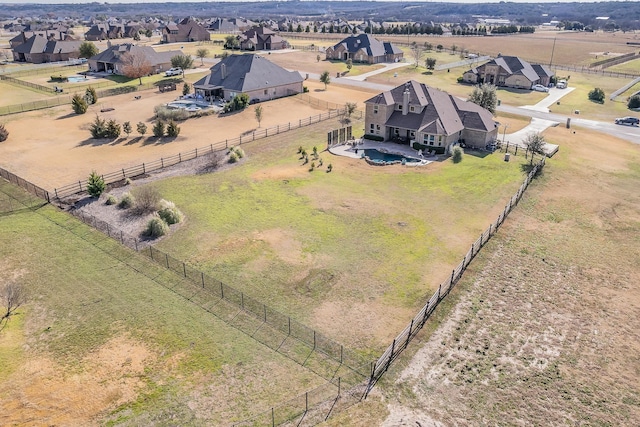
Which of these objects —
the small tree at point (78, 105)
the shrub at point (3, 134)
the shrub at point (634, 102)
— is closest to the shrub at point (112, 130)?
A: the shrub at point (3, 134)

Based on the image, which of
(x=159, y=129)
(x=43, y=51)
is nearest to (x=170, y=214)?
(x=159, y=129)

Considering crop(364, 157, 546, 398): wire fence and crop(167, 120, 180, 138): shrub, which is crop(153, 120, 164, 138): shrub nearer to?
crop(167, 120, 180, 138): shrub

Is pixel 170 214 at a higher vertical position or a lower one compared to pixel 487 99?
lower

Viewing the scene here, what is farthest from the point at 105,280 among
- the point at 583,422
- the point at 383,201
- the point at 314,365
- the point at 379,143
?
the point at 379,143

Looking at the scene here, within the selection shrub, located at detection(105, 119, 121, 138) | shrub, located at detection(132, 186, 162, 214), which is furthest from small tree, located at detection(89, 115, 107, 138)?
shrub, located at detection(132, 186, 162, 214)

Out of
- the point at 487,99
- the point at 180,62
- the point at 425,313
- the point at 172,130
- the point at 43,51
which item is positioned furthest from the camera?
the point at 43,51

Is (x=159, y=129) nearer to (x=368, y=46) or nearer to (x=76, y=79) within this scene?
(x=76, y=79)

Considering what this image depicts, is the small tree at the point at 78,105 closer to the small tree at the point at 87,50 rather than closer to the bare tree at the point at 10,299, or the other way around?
the bare tree at the point at 10,299
